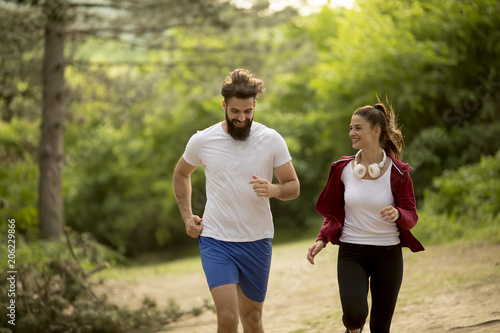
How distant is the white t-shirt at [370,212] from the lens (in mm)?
4184

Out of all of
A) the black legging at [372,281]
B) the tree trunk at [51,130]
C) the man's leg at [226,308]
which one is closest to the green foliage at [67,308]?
the man's leg at [226,308]

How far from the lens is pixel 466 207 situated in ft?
39.3

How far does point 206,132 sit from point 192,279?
30.1ft

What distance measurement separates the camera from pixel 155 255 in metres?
26.2

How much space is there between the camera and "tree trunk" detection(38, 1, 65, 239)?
586 inches

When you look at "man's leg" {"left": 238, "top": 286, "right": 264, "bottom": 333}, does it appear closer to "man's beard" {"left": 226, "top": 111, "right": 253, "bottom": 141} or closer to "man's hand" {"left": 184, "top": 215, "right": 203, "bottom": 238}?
"man's hand" {"left": 184, "top": 215, "right": 203, "bottom": 238}

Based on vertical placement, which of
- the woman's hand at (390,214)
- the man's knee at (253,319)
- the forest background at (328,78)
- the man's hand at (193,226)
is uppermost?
the forest background at (328,78)

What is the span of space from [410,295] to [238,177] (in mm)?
4190

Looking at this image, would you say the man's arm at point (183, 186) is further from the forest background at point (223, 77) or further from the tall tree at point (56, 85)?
the tall tree at point (56, 85)

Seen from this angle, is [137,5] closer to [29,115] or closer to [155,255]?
[29,115]

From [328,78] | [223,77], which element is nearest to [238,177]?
[223,77]

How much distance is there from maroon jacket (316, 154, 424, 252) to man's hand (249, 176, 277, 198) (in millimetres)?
490

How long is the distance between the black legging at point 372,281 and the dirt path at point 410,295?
1533 millimetres

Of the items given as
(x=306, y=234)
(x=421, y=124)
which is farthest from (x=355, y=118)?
(x=306, y=234)
